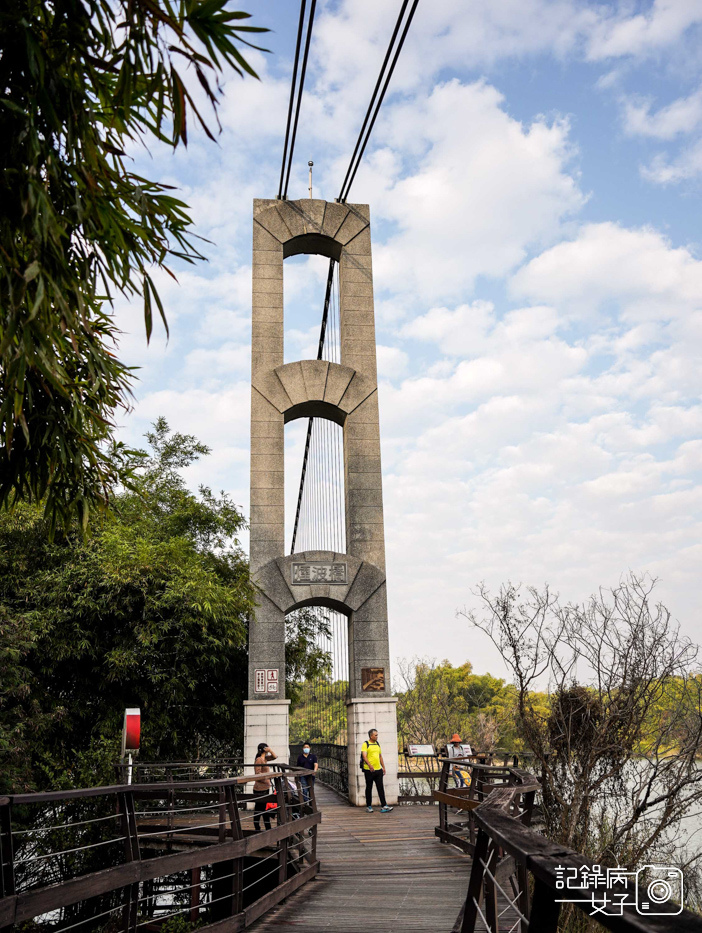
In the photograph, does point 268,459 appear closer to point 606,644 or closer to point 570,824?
point 606,644

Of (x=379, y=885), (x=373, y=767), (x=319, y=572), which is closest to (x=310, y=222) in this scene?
(x=319, y=572)

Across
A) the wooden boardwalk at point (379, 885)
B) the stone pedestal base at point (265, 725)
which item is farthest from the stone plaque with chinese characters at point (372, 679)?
the wooden boardwalk at point (379, 885)

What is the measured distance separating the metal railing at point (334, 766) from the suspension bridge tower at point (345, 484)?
1.63 m

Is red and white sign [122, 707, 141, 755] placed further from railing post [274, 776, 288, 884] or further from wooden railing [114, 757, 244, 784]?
railing post [274, 776, 288, 884]

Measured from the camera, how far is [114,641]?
12.8 metres

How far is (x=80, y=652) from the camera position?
487 inches

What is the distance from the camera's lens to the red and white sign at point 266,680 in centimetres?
1298

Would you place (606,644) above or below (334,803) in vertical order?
above

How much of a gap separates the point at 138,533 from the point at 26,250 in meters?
11.7

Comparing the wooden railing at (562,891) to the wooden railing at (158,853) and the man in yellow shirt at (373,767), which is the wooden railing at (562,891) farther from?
the man in yellow shirt at (373,767)

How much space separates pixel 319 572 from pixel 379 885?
730 cm

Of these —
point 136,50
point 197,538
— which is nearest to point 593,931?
point 136,50

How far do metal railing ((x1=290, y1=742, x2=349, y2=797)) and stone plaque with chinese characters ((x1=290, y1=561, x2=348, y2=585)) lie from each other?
3.21 meters

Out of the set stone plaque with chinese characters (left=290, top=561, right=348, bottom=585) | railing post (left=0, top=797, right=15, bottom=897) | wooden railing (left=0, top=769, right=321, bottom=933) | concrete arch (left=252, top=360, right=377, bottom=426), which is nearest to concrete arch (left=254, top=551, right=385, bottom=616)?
stone plaque with chinese characters (left=290, top=561, right=348, bottom=585)
